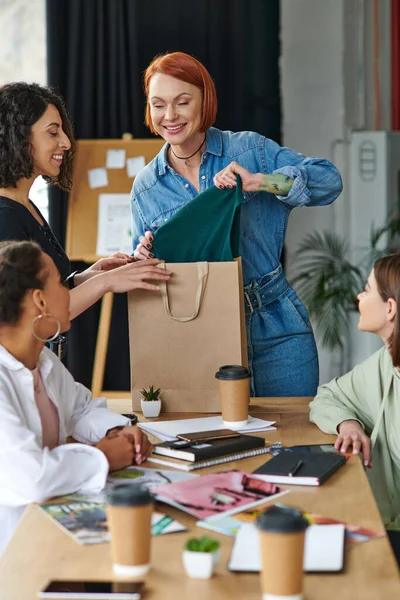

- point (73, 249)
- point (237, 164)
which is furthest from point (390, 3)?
point (237, 164)

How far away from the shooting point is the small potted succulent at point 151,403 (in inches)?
80.7

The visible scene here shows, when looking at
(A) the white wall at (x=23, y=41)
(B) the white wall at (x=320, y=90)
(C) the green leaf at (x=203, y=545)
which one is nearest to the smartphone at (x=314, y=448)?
(C) the green leaf at (x=203, y=545)

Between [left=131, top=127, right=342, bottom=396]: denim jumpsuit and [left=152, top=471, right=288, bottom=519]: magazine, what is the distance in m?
0.78

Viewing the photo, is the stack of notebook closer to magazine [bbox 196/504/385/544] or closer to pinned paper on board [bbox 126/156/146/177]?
magazine [bbox 196/504/385/544]

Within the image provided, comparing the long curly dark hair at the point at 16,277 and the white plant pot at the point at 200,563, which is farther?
the long curly dark hair at the point at 16,277

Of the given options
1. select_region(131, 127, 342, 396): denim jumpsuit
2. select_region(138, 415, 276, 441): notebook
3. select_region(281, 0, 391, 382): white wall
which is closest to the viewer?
select_region(138, 415, 276, 441): notebook

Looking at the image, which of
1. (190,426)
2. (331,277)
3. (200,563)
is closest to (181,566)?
(200,563)

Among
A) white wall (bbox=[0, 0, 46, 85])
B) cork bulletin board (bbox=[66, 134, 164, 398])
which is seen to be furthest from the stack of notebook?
white wall (bbox=[0, 0, 46, 85])

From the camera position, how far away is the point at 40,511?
1.40 metres

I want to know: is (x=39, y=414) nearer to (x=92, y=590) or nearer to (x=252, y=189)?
(x=92, y=590)

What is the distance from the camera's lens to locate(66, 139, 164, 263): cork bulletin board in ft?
15.1

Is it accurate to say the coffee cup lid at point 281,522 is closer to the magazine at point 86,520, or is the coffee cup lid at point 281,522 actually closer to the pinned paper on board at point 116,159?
the magazine at point 86,520

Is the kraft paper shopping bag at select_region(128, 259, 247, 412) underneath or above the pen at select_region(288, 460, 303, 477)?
above

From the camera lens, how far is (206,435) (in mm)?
1787
